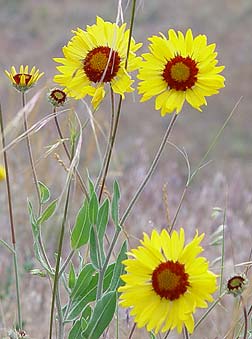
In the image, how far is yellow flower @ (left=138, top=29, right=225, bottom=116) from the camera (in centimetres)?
102

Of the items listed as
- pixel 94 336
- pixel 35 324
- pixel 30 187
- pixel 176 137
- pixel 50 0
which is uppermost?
pixel 50 0

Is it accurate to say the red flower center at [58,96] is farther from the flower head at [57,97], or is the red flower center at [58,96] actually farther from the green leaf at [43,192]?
the green leaf at [43,192]

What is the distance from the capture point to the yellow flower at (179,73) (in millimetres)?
1023

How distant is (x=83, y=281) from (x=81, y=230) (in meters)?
0.07

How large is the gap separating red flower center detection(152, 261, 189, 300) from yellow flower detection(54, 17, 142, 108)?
264 millimetres

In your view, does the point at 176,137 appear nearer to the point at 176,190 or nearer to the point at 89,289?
the point at 176,190

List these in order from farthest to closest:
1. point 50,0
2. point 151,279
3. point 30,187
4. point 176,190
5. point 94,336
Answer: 1. point 50,0
2. point 176,190
3. point 30,187
4. point 94,336
5. point 151,279

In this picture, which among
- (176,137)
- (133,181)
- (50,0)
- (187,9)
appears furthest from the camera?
(50,0)

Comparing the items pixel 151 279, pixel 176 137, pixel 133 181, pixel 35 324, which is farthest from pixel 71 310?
pixel 176 137

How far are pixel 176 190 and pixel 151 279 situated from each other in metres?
3.32

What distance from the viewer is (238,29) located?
9.77 meters

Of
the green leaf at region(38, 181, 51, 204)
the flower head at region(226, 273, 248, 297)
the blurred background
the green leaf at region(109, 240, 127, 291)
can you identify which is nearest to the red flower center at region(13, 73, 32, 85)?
the blurred background

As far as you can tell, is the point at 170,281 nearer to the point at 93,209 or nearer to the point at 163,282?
the point at 163,282

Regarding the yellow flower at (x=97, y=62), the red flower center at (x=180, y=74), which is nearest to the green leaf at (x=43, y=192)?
the yellow flower at (x=97, y=62)
